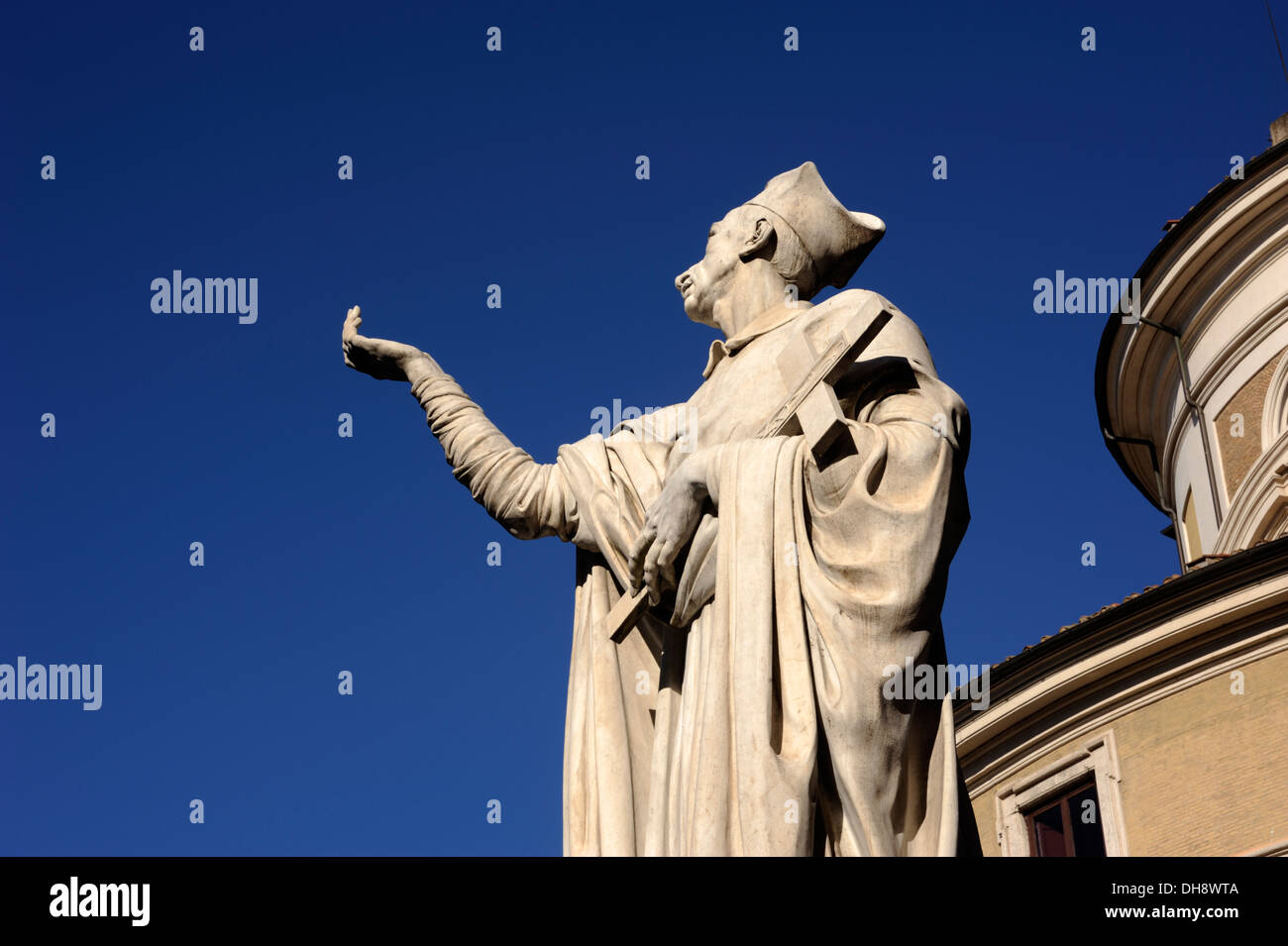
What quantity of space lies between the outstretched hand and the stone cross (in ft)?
4.93

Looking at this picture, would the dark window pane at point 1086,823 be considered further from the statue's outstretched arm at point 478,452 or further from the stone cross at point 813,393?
the stone cross at point 813,393

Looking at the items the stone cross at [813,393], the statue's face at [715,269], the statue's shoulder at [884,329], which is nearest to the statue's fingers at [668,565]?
the stone cross at [813,393]

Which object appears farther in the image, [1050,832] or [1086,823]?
[1050,832]

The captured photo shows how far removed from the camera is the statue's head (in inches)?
304

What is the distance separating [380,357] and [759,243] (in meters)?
1.62

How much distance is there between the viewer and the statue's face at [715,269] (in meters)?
7.77

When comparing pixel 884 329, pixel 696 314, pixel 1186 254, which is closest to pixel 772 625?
pixel 884 329

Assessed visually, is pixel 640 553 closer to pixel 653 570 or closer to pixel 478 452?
pixel 653 570

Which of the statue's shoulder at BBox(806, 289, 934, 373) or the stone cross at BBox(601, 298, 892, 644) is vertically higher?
the statue's shoulder at BBox(806, 289, 934, 373)

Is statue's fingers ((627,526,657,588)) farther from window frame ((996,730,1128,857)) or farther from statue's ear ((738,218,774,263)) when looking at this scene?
window frame ((996,730,1128,857))

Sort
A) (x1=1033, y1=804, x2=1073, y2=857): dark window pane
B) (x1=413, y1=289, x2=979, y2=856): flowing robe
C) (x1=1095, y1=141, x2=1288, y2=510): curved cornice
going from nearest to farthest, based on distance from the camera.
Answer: (x1=413, y1=289, x2=979, y2=856): flowing robe
(x1=1033, y1=804, x2=1073, y2=857): dark window pane
(x1=1095, y1=141, x2=1288, y2=510): curved cornice

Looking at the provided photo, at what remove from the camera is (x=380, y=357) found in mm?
7930

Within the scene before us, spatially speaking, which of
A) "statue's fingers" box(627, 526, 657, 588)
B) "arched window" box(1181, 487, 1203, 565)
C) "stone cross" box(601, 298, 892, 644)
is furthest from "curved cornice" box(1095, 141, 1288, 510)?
"statue's fingers" box(627, 526, 657, 588)
